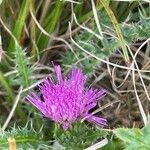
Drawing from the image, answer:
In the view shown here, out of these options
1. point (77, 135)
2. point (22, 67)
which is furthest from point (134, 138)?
point (22, 67)

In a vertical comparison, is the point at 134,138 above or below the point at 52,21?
below

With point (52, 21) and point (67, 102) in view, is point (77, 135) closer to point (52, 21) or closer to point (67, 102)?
point (67, 102)

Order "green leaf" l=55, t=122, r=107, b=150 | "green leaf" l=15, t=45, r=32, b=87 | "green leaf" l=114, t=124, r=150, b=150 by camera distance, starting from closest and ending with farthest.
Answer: "green leaf" l=114, t=124, r=150, b=150
"green leaf" l=55, t=122, r=107, b=150
"green leaf" l=15, t=45, r=32, b=87

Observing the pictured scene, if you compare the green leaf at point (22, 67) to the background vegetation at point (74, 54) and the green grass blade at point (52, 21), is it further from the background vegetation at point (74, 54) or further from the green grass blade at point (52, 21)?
the green grass blade at point (52, 21)

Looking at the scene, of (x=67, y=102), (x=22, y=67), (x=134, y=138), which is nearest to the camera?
(x=134, y=138)

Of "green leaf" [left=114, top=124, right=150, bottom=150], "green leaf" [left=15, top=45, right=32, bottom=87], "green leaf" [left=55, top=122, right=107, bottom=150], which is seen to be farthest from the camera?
"green leaf" [left=15, top=45, right=32, bottom=87]

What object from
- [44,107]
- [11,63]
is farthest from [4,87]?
[44,107]

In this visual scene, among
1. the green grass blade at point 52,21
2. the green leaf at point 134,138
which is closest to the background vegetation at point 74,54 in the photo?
the green grass blade at point 52,21

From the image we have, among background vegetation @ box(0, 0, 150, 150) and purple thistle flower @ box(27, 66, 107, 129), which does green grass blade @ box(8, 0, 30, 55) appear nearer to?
background vegetation @ box(0, 0, 150, 150)

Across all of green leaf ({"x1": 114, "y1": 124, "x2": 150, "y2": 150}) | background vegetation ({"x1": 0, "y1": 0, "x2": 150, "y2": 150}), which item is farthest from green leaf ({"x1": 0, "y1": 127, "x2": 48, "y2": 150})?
green leaf ({"x1": 114, "y1": 124, "x2": 150, "y2": 150})
